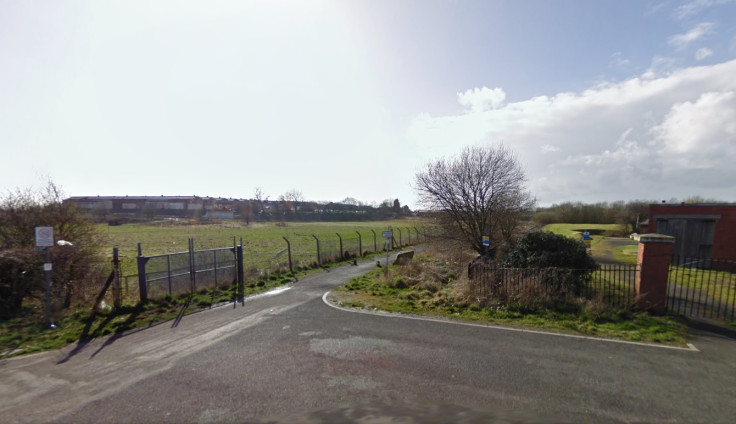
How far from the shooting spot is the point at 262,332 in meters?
7.05

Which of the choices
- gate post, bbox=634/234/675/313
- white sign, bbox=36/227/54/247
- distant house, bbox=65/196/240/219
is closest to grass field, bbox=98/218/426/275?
white sign, bbox=36/227/54/247

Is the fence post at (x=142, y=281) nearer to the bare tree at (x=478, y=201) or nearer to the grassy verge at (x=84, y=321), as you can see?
the grassy verge at (x=84, y=321)

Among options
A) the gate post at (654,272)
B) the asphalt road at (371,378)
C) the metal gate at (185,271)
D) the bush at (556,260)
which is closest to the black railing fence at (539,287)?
the bush at (556,260)

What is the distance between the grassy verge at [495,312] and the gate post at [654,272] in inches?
14.2

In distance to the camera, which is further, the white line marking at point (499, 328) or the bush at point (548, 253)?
the bush at point (548, 253)

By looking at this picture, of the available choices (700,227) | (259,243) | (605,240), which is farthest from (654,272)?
(605,240)

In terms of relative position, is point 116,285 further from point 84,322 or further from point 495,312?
point 495,312

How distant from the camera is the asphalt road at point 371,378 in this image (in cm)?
379

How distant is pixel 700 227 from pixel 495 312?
753 inches

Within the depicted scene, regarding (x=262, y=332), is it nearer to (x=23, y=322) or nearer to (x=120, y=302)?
(x=120, y=302)

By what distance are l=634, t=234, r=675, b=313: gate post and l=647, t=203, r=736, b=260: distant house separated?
1594cm

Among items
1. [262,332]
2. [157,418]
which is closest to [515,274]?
[262,332]

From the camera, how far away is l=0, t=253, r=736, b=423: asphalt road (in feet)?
12.4

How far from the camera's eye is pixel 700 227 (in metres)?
18.3
